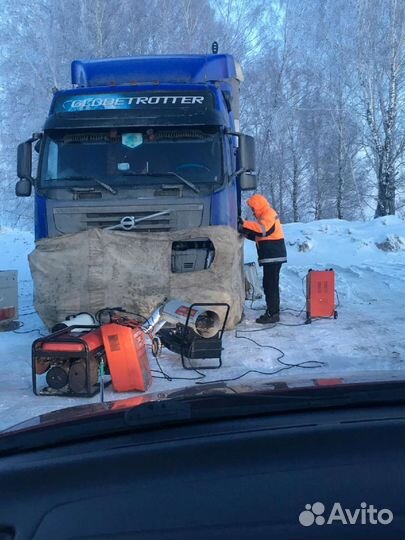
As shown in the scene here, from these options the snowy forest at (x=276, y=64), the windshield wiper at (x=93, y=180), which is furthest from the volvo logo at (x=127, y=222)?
the snowy forest at (x=276, y=64)

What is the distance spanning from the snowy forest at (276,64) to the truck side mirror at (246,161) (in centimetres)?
1591

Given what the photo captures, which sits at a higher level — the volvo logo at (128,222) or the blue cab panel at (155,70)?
the blue cab panel at (155,70)

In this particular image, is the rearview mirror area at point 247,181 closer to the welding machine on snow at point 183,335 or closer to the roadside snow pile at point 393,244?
the welding machine on snow at point 183,335

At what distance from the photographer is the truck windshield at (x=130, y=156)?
7.86 metres

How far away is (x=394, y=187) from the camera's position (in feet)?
88.2

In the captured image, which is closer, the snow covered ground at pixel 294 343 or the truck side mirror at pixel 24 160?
the snow covered ground at pixel 294 343

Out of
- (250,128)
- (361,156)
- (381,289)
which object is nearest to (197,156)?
(381,289)

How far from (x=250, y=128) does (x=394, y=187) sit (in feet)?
21.7

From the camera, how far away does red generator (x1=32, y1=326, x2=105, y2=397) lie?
18.1 ft

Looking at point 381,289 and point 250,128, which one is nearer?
point 381,289

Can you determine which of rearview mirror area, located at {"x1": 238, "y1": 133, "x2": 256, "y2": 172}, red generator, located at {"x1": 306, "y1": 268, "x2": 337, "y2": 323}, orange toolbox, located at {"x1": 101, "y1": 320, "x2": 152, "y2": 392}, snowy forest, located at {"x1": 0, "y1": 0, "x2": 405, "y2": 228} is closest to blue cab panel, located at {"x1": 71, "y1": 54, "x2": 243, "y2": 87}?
rearview mirror area, located at {"x1": 238, "y1": 133, "x2": 256, "y2": 172}

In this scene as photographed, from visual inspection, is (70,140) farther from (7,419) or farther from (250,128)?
(250,128)

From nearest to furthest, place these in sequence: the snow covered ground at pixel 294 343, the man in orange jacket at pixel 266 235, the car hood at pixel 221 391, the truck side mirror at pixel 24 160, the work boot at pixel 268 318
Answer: the car hood at pixel 221 391
the snow covered ground at pixel 294 343
the truck side mirror at pixel 24 160
the man in orange jacket at pixel 266 235
the work boot at pixel 268 318

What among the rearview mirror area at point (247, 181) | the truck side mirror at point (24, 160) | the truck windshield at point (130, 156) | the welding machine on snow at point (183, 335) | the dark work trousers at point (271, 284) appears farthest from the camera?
the dark work trousers at point (271, 284)
